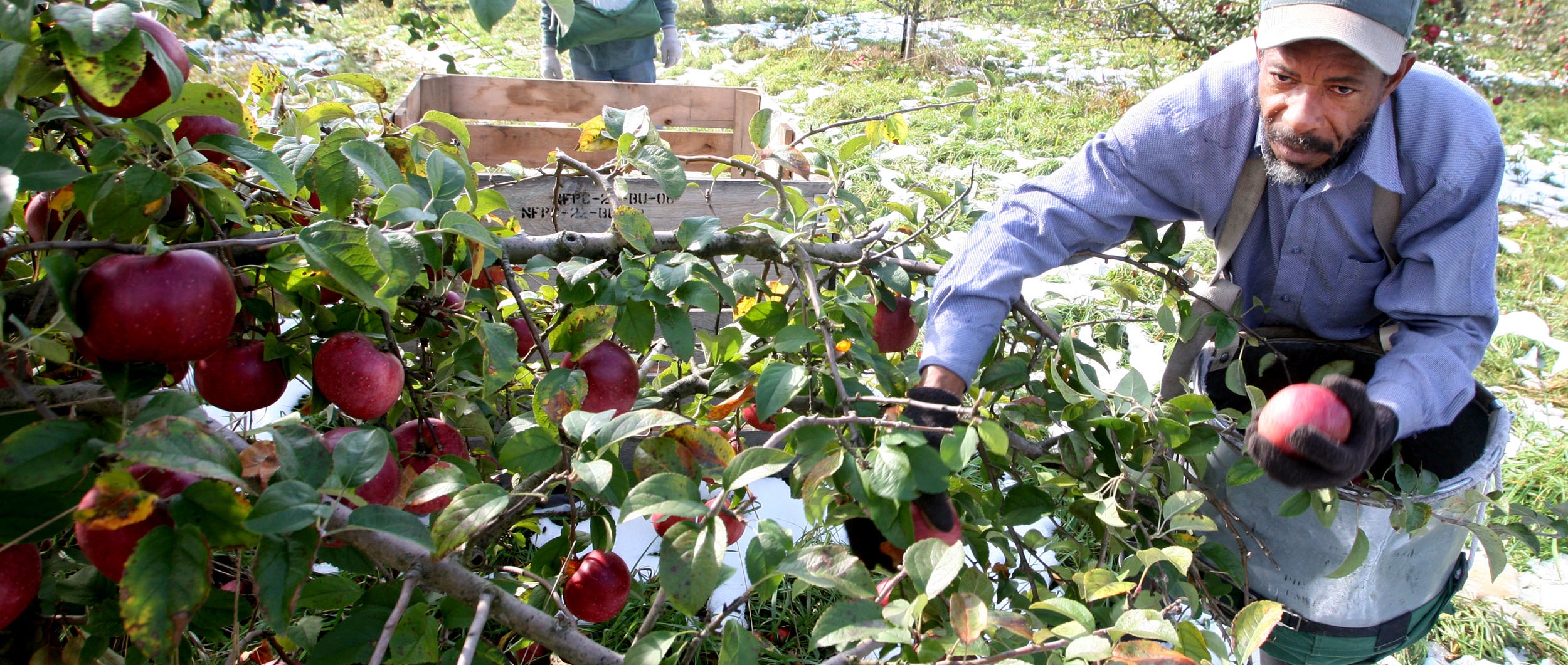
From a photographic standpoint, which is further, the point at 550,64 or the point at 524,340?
the point at 550,64

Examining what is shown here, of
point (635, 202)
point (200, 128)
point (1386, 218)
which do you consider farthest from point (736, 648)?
point (635, 202)

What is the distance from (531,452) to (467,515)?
9 cm

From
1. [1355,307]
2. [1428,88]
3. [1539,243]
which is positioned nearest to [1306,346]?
[1355,307]

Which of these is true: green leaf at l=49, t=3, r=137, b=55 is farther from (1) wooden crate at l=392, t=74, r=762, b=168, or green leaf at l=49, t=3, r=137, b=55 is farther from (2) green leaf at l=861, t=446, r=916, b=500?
(1) wooden crate at l=392, t=74, r=762, b=168

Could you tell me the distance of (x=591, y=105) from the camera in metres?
3.50

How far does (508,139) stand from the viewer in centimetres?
314

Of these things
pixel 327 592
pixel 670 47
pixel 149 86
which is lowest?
pixel 670 47

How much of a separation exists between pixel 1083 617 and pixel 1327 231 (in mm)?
1029

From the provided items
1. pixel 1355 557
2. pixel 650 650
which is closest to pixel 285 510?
pixel 650 650

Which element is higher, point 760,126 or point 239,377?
point 760,126

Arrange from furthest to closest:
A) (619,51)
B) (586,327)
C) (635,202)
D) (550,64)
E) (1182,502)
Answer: (550,64) → (619,51) → (635,202) → (1182,502) → (586,327)

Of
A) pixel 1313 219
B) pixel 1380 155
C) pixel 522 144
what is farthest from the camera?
pixel 522 144

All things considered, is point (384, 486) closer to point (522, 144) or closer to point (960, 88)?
point (960, 88)

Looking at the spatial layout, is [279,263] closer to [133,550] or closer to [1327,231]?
[133,550]
